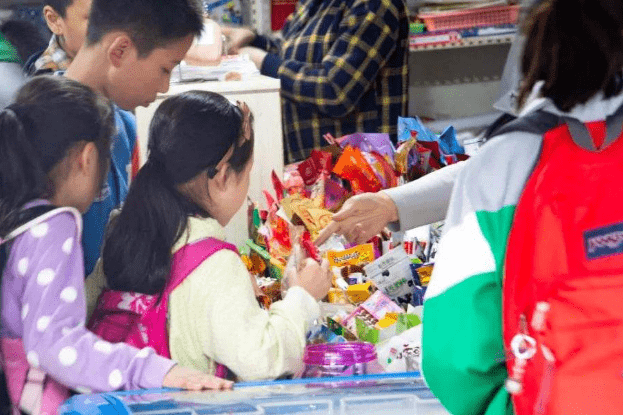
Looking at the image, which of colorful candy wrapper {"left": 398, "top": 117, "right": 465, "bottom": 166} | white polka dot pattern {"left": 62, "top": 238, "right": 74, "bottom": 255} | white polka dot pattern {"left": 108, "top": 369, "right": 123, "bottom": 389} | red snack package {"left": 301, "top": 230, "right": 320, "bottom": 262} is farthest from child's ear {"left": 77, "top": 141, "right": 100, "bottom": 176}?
colorful candy wrapper {"left": 398, "top": 117, "right": 465, "bottom": 166}

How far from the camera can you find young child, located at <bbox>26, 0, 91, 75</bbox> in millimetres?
1548

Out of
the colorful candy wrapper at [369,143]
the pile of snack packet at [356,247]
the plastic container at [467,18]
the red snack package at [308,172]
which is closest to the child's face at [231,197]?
the pile of snack packet at [356,247]

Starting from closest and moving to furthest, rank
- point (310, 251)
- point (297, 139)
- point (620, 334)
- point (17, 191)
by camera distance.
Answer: point (620, 334), point (17, 191), point (310, 251), point (297, 139)

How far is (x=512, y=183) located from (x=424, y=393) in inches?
19.2

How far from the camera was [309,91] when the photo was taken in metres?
2.26

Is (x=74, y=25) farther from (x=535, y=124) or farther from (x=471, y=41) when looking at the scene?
(x=471, y=41)

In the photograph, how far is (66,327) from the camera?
152 cm

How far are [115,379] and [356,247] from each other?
23.9 inches

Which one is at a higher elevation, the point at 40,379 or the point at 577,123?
the point at 577,123

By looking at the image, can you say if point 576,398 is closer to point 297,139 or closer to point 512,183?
point 512,183

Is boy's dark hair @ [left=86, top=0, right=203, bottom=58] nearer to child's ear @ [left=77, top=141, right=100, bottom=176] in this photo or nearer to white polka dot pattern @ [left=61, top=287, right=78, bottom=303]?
child's ear @ [left=77, top=141, right=100, bottom=176]

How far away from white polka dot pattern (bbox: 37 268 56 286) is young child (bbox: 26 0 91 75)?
1.01 ft

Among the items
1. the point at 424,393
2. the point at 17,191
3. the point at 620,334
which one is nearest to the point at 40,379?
the point at 17,191

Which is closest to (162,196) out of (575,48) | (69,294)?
(69,294)
